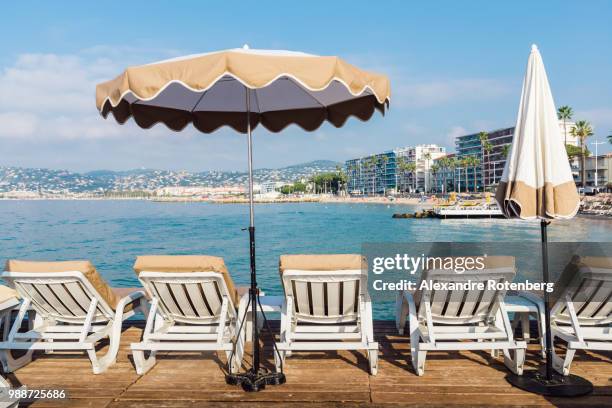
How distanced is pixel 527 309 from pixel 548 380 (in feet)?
2.24

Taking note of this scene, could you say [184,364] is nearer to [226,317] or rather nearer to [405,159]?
[226,317]

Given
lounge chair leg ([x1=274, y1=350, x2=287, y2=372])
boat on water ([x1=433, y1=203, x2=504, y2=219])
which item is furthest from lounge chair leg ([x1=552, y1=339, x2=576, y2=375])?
boat on water ([x1=433, y1=203, x2=504, y2=219])

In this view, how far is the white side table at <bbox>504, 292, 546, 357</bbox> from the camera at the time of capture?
12.5 ft

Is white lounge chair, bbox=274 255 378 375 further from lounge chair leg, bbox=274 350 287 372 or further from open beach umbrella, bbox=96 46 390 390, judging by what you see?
open beach umbrella, bbox=96 46 390 390

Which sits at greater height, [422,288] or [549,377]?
[422,288]

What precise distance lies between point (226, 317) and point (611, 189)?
7826cm

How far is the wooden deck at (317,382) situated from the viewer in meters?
3.05

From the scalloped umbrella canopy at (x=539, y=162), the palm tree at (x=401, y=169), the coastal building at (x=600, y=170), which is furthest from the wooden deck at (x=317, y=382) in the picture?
the palm tree at (x=401, y=169)

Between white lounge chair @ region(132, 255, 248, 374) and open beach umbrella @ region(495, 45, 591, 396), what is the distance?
2.10 m

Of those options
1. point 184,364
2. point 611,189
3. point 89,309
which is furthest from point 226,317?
point 611,189

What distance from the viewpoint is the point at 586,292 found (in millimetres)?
3516

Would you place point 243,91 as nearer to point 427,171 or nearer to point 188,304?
point 188,304

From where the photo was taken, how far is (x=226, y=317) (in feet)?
12.3

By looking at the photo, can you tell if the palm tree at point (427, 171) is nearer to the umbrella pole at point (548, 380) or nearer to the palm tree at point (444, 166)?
the palm tree at point (444, 166)
